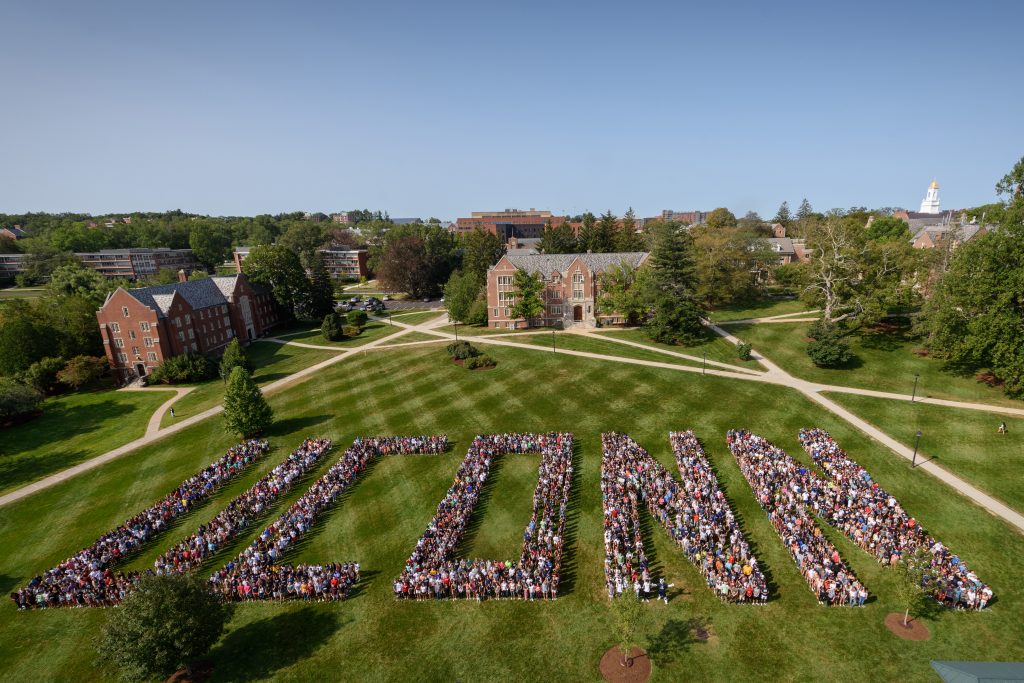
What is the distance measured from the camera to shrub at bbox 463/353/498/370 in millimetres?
56844

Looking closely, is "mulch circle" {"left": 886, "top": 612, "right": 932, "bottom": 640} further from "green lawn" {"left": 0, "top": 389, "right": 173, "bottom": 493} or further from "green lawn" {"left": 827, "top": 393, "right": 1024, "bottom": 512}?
"green lawn" {"left": 0, "top": 389, "right": 173, "bottom": 493}

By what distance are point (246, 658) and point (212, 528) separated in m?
10.4

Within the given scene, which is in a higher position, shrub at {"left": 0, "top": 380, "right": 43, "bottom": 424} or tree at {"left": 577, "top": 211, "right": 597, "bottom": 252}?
tree at {"left": 577, "top": 211, "right": 597, "bottom": 252}

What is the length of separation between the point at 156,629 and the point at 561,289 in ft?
198

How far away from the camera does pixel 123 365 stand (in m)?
62.8

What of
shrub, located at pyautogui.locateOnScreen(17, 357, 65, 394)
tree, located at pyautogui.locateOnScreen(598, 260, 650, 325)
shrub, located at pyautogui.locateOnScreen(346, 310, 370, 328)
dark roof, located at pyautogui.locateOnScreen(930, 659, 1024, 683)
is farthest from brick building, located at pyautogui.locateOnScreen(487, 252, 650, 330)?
dark roof, located at pyautogui.locateOnScreen(930, 659, 1024, 683)

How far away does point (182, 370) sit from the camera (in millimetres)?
61594

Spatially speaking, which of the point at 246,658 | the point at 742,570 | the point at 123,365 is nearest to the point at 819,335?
the point at 742,570

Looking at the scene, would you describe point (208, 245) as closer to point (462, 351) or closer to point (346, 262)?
point (346, 262)

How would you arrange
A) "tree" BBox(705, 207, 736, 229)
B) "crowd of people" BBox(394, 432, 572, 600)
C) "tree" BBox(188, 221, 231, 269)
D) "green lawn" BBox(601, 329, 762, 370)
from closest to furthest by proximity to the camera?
"crowd of people" BBox(394, 432, 572, 600)
"green lawn" BBox(601, 329, 762, 370)
"tree" BBox(705, 207, 736, 229)
"tree" BBox(188, 221, 231, 269)

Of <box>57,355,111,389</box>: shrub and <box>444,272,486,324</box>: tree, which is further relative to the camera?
<box>444,272,486,324</box>: tree

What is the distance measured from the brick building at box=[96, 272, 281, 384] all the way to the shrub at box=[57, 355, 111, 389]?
1.55 metres

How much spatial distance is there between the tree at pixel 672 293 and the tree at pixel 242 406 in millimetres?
44814

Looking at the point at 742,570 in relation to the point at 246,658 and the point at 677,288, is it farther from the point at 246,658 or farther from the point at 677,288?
the point at 677,288
